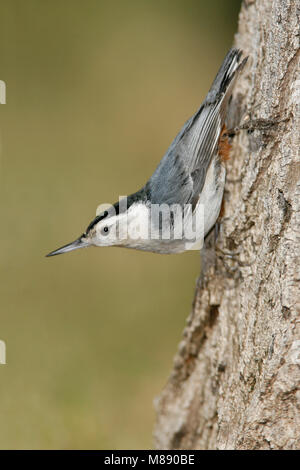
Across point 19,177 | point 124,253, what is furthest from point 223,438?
point 19,177

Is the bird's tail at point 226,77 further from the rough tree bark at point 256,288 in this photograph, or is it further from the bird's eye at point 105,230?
the bird's eye at point 105,230

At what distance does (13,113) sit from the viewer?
4.80m

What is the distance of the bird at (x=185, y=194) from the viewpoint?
88.0 inches

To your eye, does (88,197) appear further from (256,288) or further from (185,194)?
(256,288)

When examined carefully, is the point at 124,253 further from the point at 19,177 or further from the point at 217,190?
the point at 217,190

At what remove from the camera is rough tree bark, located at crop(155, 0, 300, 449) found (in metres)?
1.72

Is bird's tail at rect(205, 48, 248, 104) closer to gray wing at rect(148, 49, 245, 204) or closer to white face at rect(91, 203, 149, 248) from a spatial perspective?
gray wing at rect(148, 49, 245, 204)

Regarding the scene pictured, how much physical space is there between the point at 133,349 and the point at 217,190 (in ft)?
5.55

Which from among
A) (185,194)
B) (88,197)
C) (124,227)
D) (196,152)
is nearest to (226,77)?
(196,152)

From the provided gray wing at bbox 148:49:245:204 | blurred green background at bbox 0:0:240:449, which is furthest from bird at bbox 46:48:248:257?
blurred green background at bbox 0:0:240:449

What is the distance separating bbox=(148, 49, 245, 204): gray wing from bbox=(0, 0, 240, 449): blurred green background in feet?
4.59

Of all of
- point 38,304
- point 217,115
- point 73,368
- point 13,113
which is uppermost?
point 13,113

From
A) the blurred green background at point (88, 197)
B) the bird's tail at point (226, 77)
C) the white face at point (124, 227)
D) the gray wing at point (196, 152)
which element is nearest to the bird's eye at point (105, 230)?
the white face at point (124, 227)
